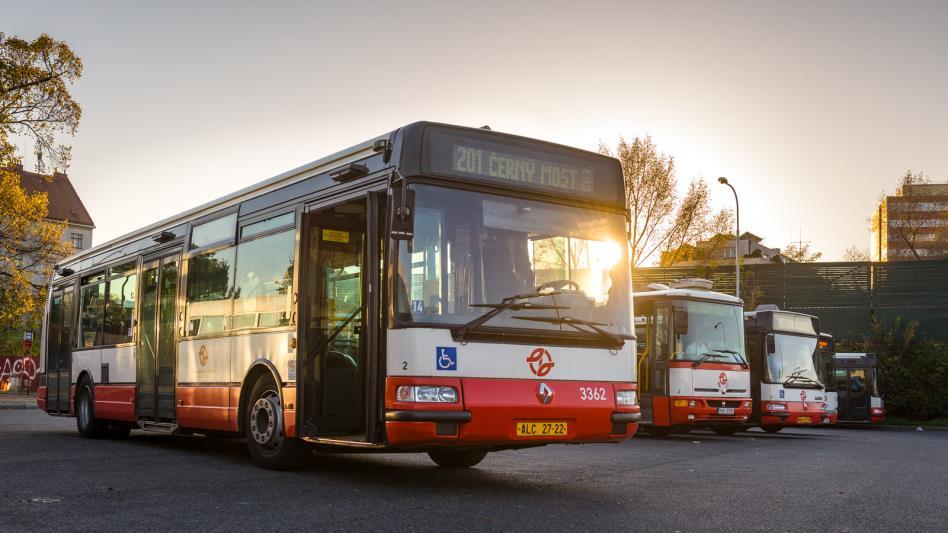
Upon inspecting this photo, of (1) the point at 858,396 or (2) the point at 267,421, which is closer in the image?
(2) the point at 267,421

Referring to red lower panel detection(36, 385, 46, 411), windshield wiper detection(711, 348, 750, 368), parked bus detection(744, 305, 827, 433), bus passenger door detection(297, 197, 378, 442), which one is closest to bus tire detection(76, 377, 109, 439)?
red lower panel detection(36, 385, 46, 411)

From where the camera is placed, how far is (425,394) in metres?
8.53

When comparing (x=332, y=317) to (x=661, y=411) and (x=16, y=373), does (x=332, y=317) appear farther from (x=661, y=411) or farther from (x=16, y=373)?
(x=16, y=373)

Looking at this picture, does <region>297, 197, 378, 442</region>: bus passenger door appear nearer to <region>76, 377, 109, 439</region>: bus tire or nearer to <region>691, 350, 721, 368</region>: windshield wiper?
<region>76, 377, 109, 439</region>: bus tire

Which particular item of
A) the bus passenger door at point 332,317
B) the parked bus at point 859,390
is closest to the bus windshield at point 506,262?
the bus passenger door at point 332,317

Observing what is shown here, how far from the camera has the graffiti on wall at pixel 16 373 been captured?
141 feet

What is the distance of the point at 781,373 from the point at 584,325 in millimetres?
16041

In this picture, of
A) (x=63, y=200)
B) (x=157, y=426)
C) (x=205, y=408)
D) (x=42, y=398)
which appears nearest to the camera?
→ (x=205, y=408)

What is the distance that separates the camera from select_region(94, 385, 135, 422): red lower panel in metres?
14.6

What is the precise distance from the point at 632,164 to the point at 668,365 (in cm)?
2543

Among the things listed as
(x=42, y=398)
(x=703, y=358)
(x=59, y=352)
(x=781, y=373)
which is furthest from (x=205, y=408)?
(x=781, y=373)

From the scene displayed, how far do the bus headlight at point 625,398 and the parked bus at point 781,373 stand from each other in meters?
14.7

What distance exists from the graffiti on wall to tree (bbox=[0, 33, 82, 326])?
11081 millimetres

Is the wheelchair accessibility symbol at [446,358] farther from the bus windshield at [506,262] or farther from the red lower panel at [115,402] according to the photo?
the red lower panel at [115,402]
